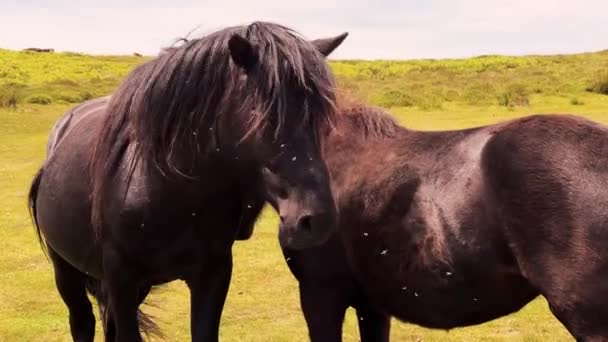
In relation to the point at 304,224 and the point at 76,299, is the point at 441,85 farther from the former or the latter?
the point at 304,224

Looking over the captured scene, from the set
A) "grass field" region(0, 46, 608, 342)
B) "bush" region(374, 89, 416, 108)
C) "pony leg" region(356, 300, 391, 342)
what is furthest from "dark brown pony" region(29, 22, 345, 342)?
"bush" region(374, 89, 416, 108)

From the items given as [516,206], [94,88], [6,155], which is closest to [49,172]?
[516,206]

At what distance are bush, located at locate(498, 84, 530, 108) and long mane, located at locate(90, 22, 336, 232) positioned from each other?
2174cm

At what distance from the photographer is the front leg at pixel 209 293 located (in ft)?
11.9

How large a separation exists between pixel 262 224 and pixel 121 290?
7504 millimetres

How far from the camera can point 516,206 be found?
2883mm

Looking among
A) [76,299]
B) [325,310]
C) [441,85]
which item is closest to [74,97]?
[441,85]

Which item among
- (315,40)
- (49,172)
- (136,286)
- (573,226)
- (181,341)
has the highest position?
(315,40)

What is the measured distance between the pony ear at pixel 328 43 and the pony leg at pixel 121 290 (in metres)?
1.40

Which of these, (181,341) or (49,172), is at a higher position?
(49,172)

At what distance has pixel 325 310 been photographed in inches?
144

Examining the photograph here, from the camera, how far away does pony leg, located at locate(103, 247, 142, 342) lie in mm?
3570

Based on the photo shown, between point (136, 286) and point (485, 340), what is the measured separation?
12.1 ft

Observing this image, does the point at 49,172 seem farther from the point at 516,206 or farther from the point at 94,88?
the point at 94,88
